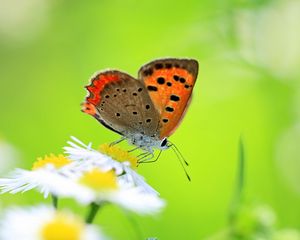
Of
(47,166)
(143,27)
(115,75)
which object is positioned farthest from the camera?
(143,27)

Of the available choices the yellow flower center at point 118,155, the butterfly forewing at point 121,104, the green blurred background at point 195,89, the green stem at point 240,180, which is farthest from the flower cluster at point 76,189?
the green blurred background at point 195,89

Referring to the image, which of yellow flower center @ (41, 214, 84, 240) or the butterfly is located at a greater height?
the butterfly

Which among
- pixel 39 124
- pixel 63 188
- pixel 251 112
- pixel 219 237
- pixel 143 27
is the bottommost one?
pixel 63 188

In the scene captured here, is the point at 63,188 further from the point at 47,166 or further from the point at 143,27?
the point at 143,27

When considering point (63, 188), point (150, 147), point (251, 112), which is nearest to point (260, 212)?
point (150, 147)

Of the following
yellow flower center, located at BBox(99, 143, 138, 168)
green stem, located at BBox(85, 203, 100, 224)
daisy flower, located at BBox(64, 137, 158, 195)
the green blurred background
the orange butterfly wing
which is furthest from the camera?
the green blurred background

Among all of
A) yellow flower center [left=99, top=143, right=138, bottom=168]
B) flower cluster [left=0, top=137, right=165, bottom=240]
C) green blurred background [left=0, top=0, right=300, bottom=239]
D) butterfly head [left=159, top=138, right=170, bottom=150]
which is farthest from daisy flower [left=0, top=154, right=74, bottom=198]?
green blurred background [left=0, top=0, right=300, bottom=239]

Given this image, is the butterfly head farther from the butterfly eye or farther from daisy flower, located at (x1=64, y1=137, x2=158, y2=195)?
daisy flower, located at (x1=64, y1=137, x2=158, y2=195)
